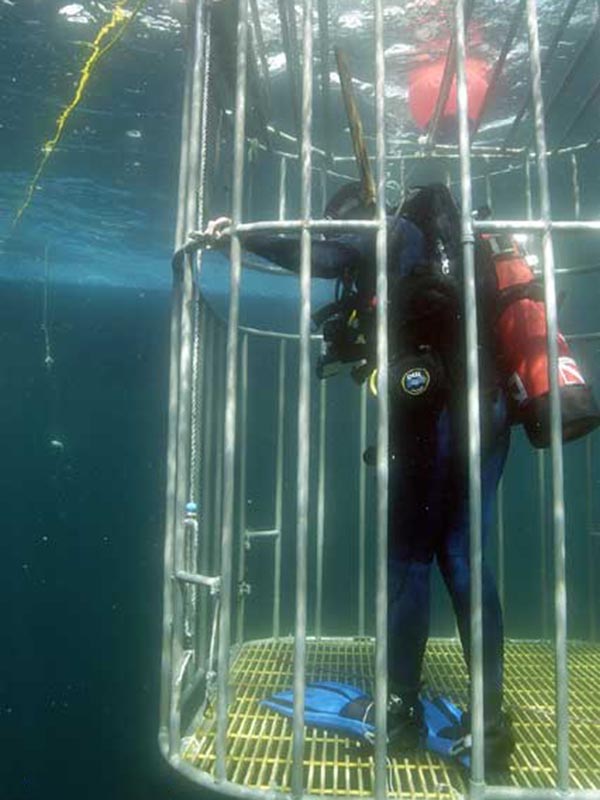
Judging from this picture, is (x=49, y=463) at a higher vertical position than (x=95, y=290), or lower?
lower

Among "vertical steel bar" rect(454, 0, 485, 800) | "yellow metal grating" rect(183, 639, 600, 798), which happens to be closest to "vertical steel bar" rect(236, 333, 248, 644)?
"yellow metal grating" rect(183, 639, 600, 798)

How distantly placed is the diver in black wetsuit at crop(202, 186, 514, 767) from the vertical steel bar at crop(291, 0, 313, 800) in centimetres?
77

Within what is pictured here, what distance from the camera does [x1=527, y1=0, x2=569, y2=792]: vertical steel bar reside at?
2.99m

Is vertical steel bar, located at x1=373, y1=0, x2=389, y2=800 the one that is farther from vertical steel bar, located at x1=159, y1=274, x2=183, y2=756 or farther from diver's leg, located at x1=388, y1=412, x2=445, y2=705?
vertical steel bar, located at x1=159, y1=274, x2=183, y2=756

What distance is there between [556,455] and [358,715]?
2.18 meters

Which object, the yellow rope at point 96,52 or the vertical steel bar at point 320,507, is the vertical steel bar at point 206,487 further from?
the yellow rope at point 96,52

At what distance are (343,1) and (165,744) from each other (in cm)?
795

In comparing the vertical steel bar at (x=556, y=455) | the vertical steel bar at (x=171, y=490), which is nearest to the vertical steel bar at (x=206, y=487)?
the vertical steel bar at (x=171, y=490)

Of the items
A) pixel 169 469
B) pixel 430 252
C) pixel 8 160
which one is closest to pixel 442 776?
pixel 169 469

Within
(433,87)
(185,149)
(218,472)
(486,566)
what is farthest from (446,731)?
(433,87)

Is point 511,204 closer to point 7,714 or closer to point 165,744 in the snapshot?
point 165,744

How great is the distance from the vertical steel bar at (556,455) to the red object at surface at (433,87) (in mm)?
4492

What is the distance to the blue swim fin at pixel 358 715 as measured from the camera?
12.8 feet

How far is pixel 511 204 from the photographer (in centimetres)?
1555
